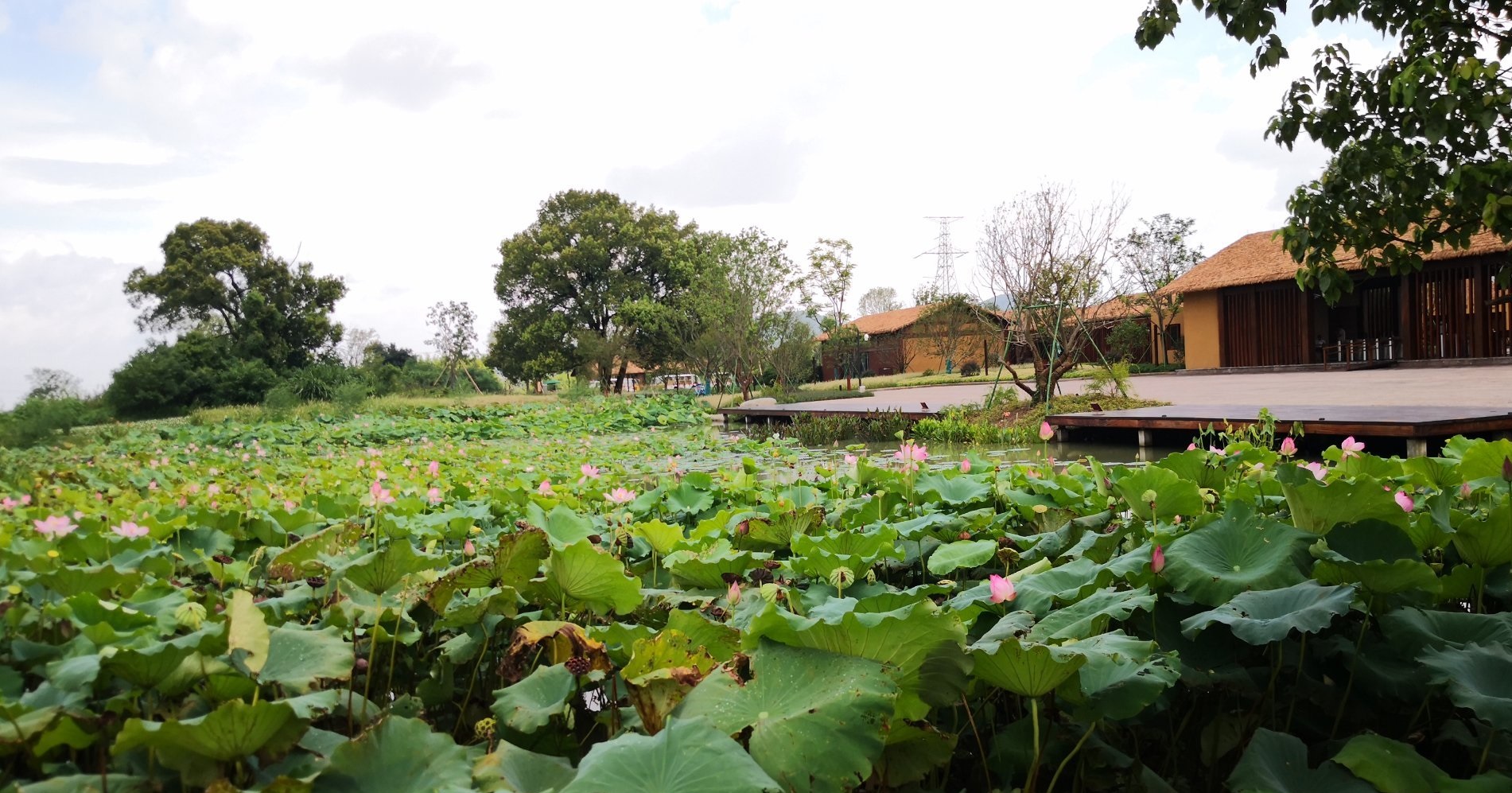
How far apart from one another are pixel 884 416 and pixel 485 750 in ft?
33.7

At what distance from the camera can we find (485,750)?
1064 millimetres

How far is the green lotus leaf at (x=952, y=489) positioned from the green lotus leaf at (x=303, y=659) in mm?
1623

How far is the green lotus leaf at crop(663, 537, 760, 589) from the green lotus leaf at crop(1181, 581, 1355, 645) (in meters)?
0.78

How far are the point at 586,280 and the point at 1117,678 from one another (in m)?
32.2

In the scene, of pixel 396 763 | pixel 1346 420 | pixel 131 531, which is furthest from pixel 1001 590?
pixel 1346 420

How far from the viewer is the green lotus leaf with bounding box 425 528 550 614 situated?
51.3 inches

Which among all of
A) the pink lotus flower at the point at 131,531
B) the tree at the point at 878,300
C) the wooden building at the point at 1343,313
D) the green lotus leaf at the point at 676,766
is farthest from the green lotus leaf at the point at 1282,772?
the tree at the point at 878,300

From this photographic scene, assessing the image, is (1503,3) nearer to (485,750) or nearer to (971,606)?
(971,606)

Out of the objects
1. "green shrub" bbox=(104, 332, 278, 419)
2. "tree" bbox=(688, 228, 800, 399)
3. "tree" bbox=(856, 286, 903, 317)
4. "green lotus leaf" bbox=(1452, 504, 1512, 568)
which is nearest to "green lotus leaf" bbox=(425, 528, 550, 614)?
"green lotus leaf" bbox=(1452, 504, 1512, 568)

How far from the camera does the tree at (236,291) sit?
25.4 meters

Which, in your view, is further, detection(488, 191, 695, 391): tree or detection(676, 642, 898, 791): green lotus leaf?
detection(488, 191, 695, 391): tree

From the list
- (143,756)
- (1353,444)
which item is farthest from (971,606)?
(1353,444)

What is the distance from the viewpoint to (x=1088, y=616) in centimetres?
119

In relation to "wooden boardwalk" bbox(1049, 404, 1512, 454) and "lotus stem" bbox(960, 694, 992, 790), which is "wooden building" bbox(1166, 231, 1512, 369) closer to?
"wooden boardwalk" bbox(1049, 404, 1512, 454)
